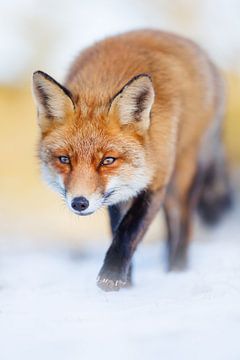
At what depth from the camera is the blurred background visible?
9.56 m

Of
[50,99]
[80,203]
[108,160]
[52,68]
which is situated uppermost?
[50,99]

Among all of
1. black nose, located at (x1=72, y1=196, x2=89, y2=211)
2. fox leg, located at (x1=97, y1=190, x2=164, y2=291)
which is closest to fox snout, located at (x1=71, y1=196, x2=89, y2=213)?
black nose, located at (x1=72, y1=196, x2=89, y2=211)

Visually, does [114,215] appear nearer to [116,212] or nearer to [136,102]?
[116,212]

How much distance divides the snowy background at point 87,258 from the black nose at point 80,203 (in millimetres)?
610

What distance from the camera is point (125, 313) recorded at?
3.69 m

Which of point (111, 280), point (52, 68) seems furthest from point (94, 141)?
point (52, 68)

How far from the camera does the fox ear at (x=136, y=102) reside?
409 cm

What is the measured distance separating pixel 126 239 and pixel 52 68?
7816 millimetres

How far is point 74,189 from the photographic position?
3.83 meters

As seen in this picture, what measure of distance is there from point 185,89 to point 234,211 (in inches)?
88.4

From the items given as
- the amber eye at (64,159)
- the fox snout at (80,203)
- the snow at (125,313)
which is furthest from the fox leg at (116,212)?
the fox snout at (80,203)

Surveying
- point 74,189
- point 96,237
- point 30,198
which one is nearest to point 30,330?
point 74,189

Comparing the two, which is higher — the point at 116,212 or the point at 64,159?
the point at 64,159

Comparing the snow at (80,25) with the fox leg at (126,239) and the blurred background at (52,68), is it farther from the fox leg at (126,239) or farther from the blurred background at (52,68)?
the fox leg at (126,239)
